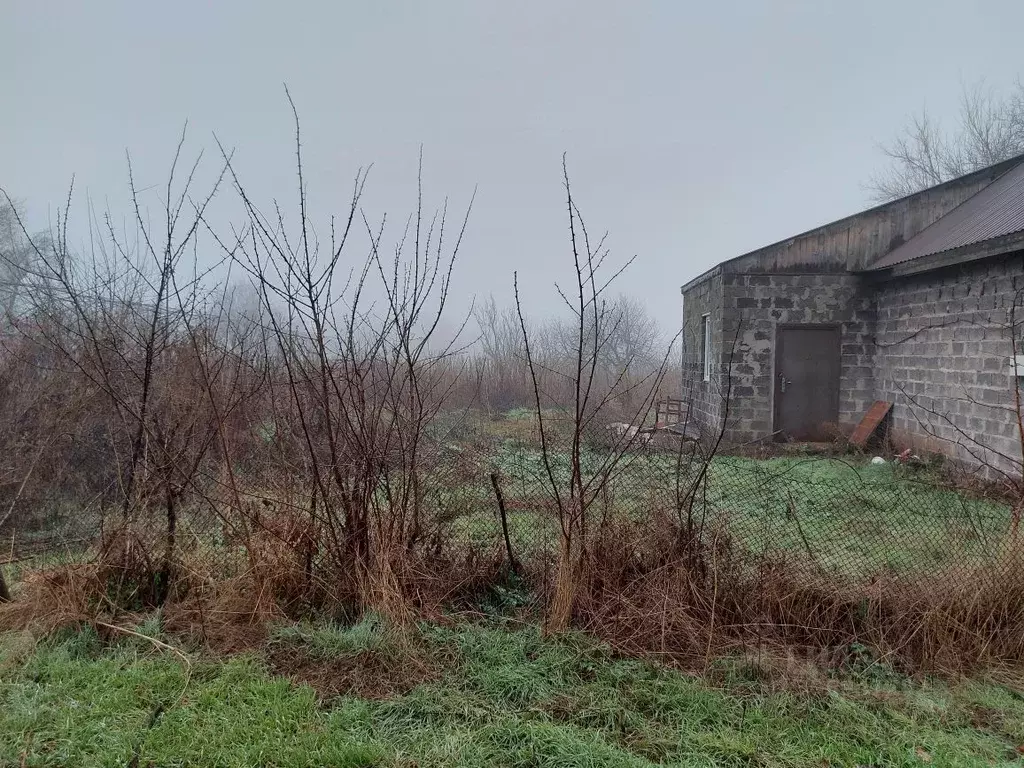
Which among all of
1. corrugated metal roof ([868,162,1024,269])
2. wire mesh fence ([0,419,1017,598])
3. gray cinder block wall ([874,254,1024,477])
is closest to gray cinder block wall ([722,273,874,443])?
gray cinder block wall ([874,254,1024,477])

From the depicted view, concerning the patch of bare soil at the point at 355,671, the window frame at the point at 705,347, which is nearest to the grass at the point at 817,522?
the patch of bare soil at the point at 355,671

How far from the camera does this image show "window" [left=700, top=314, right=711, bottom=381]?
11273mm

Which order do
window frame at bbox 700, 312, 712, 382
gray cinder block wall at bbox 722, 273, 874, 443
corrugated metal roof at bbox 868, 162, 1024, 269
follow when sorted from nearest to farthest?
corrugated metal roof at bbox 868, 162, 1024, 269, gray cinder block wall at bbox 722, 273, 874, 443, window frame at bbox 700, 312, 712, 382

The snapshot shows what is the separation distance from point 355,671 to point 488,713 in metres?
0.76

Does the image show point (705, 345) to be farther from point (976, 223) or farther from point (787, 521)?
point (787, 521)

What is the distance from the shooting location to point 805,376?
33.0ft

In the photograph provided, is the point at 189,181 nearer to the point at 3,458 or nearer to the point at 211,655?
the point at 211,655

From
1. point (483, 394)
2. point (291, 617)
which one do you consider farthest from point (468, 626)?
point (483, 394)

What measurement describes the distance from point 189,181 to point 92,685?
3167 mm

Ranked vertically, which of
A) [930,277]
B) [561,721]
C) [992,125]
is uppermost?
[992,125]

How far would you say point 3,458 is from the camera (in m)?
6.45

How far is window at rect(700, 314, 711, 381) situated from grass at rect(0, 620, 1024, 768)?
28.5 feet

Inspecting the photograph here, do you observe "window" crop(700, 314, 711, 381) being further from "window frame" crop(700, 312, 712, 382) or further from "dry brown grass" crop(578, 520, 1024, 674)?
"dry brown grass" crop(578, 520, 1024, 674)

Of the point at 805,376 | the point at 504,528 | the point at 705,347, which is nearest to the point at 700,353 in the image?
the point at 705,347
